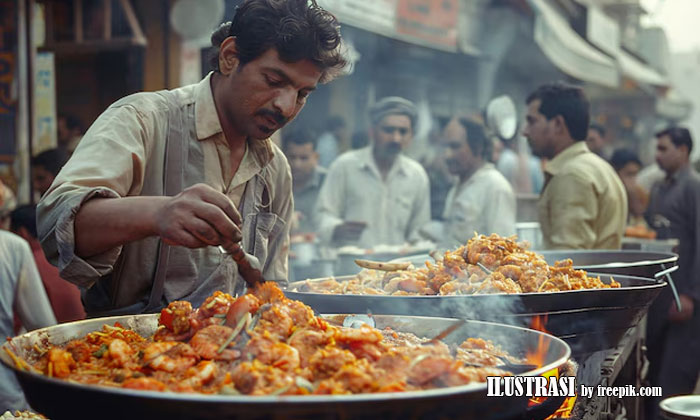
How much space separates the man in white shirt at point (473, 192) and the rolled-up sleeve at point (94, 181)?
141 inches

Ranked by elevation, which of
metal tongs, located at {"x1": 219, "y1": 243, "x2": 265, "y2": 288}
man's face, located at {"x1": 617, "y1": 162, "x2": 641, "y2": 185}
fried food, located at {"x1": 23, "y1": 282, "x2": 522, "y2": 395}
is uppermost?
metal tongs, located at {"x1": 219, "y1": 243, "x2": 265, "y2": 288}

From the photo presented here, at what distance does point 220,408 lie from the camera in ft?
3.58

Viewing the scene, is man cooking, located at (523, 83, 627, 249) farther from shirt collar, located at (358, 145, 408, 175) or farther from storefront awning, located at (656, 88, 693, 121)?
storefront awning, located at (656, 88, 693, 121)

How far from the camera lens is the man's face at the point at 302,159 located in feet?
23.8

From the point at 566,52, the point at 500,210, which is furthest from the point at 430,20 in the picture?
the point at 500,210

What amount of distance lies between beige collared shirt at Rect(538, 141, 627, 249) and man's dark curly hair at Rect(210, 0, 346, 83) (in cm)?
240

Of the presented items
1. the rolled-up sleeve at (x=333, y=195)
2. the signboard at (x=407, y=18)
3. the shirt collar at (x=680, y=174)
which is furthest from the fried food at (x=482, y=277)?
the signboard at (x=407, y=18)

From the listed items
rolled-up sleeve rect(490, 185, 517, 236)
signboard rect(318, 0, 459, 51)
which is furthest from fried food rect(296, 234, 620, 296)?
signboard rect(318, 0, 459, 51)

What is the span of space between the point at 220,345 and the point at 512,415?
2.07 feet

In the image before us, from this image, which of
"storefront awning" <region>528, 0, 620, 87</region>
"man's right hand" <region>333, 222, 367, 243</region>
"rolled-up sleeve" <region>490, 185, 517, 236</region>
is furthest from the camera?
"storefront awning" <region>528, 0, 620, 87</region>

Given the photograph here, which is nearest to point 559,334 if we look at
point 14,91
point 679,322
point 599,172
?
point 599,172

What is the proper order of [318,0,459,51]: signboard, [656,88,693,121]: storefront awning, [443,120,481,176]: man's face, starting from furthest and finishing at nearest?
[656,88,693,121]: storefront awning → [318,0,459,51]: signboard → [443,120,481,176]: man's face

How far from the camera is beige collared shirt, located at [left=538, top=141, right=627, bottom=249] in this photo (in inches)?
173

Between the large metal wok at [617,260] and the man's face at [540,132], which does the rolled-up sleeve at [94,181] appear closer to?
the large metal wok at [617,260]
